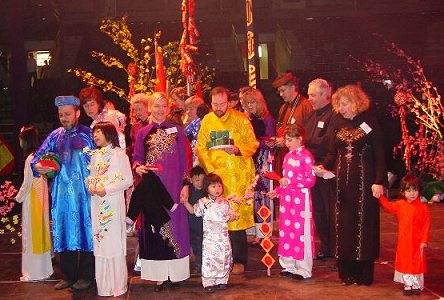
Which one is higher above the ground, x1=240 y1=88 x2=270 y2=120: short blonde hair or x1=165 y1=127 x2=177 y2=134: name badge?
x1=240 y1=88 x2=270 y2=120: short blonde hair

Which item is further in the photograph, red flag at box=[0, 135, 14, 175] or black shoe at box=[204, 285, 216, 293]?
red flag at box=[0, 135, 14, 175]

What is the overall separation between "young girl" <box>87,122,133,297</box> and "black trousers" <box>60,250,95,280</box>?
297 mm

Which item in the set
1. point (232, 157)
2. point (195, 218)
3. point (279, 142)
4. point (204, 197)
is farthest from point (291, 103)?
point (204, 197)

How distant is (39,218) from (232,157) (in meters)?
2.03

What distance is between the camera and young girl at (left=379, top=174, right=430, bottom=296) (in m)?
5.54

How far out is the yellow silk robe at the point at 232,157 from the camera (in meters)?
6.36

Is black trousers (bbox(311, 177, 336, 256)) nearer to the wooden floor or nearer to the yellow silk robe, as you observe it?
the wooden floor

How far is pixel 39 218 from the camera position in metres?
6.53

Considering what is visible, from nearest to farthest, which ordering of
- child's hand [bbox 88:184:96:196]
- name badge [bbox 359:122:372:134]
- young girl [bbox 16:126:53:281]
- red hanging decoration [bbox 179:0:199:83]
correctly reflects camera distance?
child's hand [bbox 88:184:96:196], name badge [bbox 359:122:372:134], young girl [bbox 16:126:53:281], red hanging decoration [bbox 179:0:199:83]

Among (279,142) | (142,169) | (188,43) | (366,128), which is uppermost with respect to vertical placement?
(188,43)

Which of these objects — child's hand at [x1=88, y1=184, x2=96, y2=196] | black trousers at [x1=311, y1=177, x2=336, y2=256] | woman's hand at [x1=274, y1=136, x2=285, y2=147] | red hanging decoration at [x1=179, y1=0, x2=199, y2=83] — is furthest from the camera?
red hanging decoration at [x1=179, y1=0, x2=199, y2=83]

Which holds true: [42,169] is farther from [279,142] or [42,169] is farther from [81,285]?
[279,142]

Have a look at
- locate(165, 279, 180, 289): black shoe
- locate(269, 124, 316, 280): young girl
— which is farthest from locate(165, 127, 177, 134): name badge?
locate(165, 279, 180, 289): black shoe

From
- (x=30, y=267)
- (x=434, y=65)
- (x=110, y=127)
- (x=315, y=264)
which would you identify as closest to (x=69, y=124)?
(x=110, y=127)
